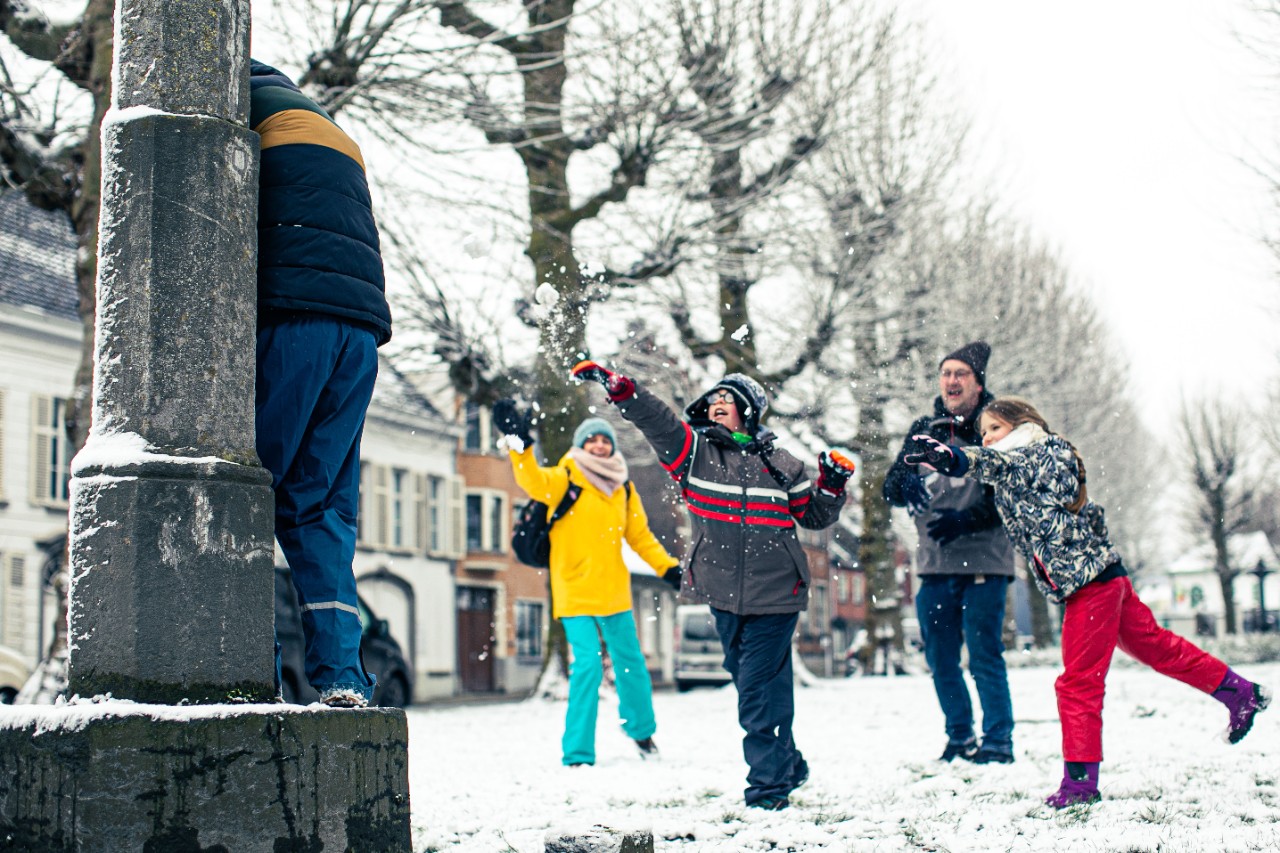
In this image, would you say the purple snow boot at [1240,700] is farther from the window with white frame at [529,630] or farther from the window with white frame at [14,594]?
the window with white frame at [529,630]

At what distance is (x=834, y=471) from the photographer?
5.61m

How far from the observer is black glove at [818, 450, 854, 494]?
5.54m

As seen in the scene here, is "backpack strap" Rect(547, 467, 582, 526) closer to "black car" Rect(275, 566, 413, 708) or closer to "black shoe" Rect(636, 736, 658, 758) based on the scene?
"black shoe" Rect(636, 736, 658, 758)

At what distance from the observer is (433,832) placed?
4.54 meters

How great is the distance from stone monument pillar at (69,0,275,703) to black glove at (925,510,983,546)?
4251mm

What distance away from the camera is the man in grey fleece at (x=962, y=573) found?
21.6 ft

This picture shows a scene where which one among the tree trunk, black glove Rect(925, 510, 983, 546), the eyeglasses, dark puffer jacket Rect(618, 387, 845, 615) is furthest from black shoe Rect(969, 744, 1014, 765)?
the tree trunk

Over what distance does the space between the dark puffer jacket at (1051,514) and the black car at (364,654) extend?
691cm

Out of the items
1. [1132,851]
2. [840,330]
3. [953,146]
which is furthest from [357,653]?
[953,146]

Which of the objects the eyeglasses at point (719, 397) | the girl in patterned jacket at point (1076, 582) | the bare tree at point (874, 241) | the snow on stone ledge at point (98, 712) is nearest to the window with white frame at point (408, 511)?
the bare tree at point (874, 241)

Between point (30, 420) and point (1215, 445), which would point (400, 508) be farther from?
point (1215, 445)

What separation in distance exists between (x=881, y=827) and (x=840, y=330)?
48.9 ft

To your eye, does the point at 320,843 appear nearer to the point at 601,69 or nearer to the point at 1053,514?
the point at 1053,514

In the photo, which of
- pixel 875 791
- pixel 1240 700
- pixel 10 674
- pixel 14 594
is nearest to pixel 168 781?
pixel 875 791
